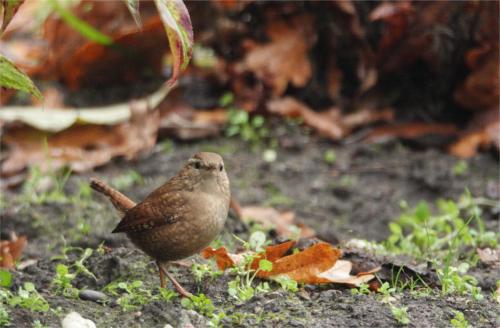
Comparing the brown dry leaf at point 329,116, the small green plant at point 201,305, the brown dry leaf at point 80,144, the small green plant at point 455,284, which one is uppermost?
the small green plant at point 201,305

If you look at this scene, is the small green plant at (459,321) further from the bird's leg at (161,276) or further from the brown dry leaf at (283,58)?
the brown dry leaf at (283,58)

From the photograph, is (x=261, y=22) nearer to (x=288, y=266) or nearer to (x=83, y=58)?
(x=83, y=58)

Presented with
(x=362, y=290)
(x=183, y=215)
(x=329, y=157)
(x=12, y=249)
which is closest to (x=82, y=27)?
(x=329, y=157)

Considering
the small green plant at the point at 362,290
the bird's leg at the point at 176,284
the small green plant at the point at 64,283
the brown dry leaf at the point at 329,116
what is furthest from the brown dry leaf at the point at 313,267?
the brown dry leaf at the point at 329,116

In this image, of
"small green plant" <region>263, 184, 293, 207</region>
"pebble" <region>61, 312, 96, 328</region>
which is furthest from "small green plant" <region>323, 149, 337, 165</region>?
"pebble" <region>61, 312, 96, 328</region>

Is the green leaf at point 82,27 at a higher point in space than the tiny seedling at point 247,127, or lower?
higher

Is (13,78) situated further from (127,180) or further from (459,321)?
(127,180)
